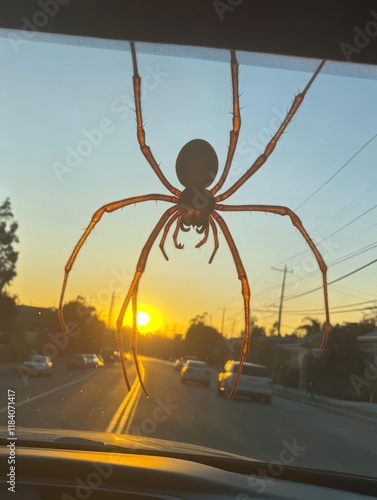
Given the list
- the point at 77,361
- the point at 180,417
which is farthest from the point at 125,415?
the point at 77,361

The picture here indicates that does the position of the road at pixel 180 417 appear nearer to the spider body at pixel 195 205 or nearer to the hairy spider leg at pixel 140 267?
the hairy spider leg at pixel 140 267

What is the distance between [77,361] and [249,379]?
1.53 meters

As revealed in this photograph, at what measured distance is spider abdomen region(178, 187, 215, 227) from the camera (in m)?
4.62

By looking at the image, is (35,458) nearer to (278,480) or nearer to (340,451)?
(278,480)

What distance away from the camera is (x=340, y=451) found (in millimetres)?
7184

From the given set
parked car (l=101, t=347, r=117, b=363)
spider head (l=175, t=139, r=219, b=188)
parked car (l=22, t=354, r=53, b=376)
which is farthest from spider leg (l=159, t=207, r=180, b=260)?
parked car (l=22, t=354, r=53, b=376)

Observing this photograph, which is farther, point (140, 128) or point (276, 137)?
point (276, 137)

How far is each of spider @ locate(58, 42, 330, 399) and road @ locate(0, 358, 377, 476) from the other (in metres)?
1.12

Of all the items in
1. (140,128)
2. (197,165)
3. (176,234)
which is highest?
(140,128)

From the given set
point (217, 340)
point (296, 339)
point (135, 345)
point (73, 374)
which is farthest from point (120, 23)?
point (73, 374)

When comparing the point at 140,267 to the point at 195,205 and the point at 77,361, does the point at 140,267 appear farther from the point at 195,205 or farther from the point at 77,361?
the point at 77,361

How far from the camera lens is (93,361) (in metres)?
6.34

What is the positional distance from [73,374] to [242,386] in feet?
5.81

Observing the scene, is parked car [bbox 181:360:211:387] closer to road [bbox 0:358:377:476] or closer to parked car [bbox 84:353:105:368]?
road [bbox 0:358:377:476]
